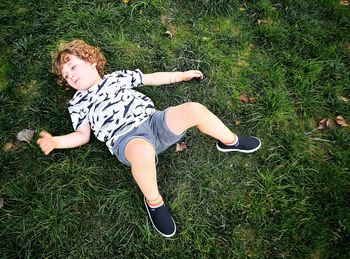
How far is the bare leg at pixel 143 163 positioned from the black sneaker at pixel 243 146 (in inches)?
31.2

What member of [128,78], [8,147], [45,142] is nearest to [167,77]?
[128,78]

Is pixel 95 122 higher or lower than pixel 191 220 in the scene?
higher

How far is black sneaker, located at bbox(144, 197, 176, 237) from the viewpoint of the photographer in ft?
9.70

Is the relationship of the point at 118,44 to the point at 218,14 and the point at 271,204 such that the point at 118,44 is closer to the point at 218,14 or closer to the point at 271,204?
the point at 218,14

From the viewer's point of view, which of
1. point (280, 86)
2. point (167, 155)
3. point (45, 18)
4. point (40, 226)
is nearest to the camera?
point (40, 226)

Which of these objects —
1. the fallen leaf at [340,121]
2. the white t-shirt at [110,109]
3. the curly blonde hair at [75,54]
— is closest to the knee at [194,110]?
the white t-shirt at [110,109]

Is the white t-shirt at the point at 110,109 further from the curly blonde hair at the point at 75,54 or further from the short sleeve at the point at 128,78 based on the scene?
the curly blonde hair at the point at 75,54

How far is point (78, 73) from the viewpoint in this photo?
3.25m

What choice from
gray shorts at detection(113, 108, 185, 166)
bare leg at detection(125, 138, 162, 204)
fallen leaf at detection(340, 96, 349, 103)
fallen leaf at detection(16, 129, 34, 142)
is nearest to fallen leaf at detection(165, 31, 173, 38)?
gray shorts at detection(113, 108, 185, 166)

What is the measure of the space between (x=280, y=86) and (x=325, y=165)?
1006mm

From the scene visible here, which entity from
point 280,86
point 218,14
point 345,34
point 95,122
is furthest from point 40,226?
point 345,34

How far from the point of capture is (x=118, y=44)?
4.04 m

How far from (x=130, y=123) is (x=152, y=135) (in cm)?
23

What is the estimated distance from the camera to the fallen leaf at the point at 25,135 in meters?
3.46
